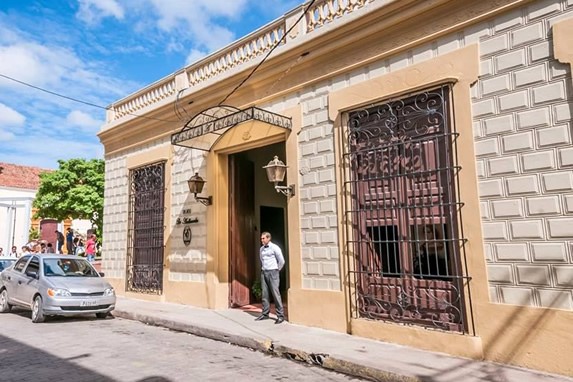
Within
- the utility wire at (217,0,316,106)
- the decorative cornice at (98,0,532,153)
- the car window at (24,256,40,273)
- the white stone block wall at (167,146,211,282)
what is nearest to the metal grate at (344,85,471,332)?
the decorative cornice at (98,0,532,153)

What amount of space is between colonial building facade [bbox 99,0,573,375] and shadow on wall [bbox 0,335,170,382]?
11.6 feet

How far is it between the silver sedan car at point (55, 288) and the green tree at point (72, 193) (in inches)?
633

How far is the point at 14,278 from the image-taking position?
9.78 metres

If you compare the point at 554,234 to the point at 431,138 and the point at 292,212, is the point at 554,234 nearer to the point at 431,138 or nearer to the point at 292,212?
the point at 431,138

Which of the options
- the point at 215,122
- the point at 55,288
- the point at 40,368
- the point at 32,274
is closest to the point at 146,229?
the point at 32,274

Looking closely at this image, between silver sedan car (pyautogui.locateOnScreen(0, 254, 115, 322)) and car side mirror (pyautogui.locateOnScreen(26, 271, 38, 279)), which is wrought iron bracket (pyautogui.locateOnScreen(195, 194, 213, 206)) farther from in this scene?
car side mirror (pyautogui.locateOnScreen(26, 271, 38, 279))

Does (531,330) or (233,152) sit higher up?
(233,152)

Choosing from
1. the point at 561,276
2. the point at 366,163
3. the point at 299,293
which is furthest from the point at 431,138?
the point at 299,293

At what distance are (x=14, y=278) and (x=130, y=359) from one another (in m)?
5.70

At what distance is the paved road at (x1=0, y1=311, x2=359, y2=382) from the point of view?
→ 16.7 ft

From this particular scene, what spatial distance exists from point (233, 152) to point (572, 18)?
6.67 metres

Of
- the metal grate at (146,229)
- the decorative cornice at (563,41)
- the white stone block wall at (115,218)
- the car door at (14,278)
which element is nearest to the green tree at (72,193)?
the white stone block wall at (115,218)

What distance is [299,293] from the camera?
7598 mm

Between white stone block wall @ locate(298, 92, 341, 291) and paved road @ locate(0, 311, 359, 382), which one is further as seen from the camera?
white stone block wall @ locate(298, 92, 341, 291)
